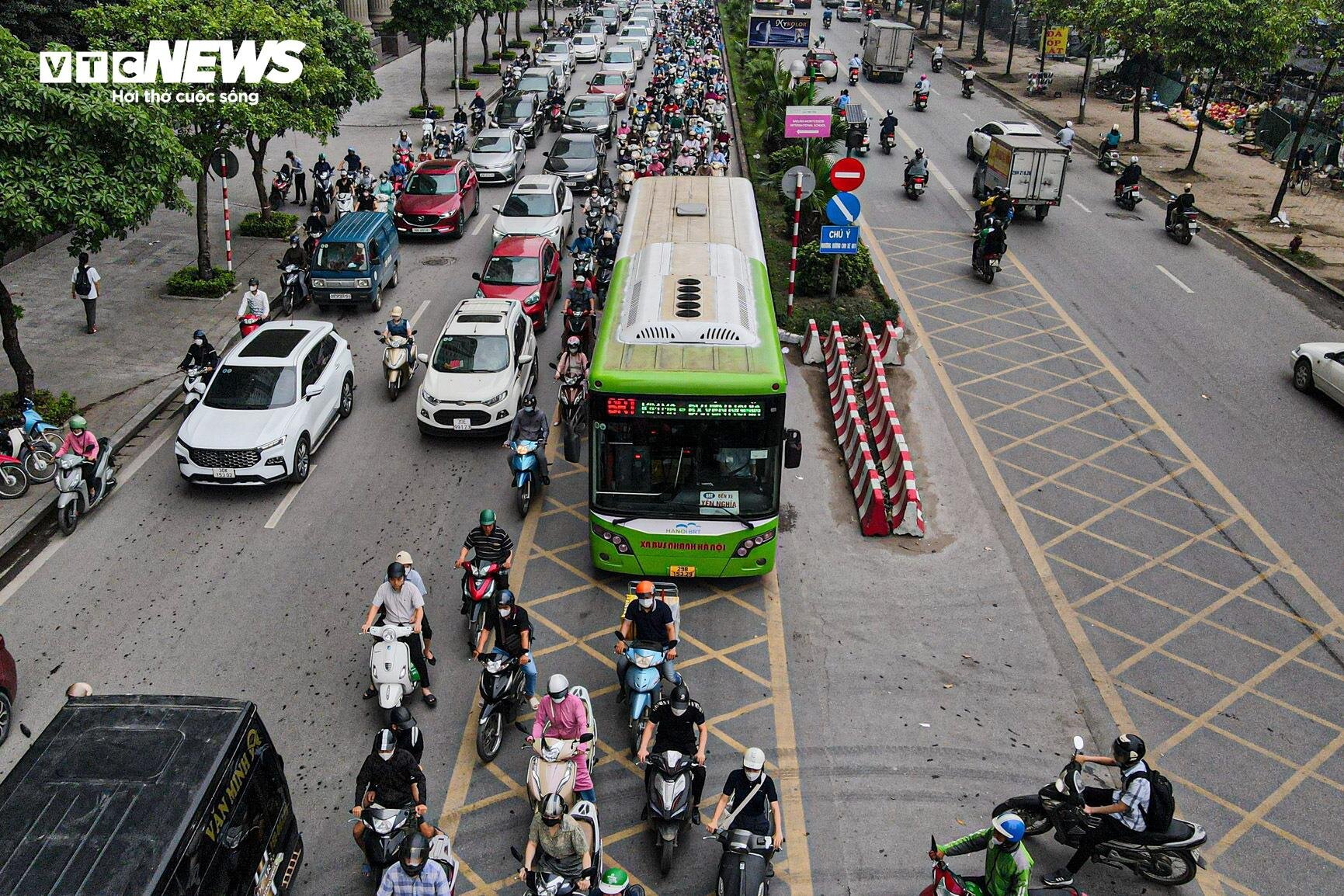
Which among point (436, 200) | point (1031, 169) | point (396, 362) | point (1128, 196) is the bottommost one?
point (396, 362)

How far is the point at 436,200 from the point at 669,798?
2098cm

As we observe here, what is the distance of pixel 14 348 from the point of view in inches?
619

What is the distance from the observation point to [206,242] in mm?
22031

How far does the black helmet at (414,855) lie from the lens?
7.27 metres

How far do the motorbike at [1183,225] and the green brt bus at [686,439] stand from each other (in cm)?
1941

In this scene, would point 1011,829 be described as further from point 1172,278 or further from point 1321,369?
point 1172,278

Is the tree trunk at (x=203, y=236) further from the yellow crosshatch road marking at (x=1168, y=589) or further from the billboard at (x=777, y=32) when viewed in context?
the billboard at (x=777, y=32)

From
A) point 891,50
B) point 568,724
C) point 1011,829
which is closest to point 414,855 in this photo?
point 568,724

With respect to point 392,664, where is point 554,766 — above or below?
above

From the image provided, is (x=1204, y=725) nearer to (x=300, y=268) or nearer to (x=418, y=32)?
(x=300, y=268)

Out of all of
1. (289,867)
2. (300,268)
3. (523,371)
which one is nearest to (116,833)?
(289,867)

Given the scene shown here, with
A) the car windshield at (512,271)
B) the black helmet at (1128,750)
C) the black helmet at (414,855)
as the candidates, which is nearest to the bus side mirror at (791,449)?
the black helmet at (1128,750)

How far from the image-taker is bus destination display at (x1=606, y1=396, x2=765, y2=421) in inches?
454

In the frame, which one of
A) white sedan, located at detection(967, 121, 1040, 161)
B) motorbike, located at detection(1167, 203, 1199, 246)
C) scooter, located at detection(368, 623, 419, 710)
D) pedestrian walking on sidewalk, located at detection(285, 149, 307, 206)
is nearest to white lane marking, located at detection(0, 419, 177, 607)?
scooter, located at detection(368, 623, 419, 710)
